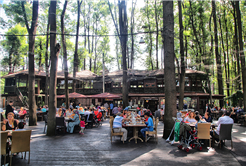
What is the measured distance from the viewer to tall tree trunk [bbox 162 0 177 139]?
8.69 meters

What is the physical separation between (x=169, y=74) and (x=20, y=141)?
22.3ft

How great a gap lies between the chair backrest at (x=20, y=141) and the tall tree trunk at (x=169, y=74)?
611 cm

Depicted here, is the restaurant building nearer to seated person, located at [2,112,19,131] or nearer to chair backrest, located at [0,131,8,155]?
seated person, located at [2,112,19,131]

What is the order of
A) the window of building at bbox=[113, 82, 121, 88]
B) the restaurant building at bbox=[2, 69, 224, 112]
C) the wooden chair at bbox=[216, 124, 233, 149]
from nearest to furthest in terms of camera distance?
the wooden chair at bbox=[216, 124, 233, 149] → the restaurant building at bbox=[2, 69, 224, 112] → the window of building at bbox=[113, 82, 121, 88]

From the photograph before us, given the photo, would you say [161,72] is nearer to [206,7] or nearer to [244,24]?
[206,7]

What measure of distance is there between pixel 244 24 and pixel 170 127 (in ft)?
89.5

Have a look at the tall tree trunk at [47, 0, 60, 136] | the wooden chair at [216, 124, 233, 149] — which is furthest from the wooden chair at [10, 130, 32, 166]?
the wooden chair at [216, 124, 233, 149]

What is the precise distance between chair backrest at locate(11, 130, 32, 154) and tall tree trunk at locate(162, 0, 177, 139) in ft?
20.0

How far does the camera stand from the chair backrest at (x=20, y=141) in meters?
5.00

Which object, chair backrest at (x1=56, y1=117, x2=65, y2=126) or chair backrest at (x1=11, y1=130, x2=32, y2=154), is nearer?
chair backrest at (x1=11, y1=130, x2=32, y2=154)

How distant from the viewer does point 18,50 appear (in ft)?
105

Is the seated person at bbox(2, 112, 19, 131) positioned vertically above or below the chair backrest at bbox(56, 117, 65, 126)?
above

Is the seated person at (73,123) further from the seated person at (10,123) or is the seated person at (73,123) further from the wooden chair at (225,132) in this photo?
the wooden chair at (225,132)

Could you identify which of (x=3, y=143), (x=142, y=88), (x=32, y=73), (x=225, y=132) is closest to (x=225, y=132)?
(x=225, y=132)
